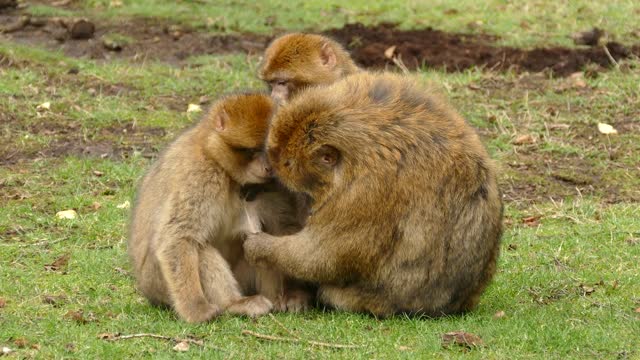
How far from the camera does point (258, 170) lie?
630 cm

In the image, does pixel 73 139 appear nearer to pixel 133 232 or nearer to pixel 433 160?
pixel 133 232

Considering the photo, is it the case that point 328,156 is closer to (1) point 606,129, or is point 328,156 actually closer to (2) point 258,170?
(2) point 258,170

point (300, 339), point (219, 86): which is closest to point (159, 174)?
point (300, 339)

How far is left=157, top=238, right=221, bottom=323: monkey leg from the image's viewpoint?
6148 mm

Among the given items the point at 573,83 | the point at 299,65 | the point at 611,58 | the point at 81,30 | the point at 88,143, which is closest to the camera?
the point at 299,65

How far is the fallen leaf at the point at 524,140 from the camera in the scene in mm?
10555

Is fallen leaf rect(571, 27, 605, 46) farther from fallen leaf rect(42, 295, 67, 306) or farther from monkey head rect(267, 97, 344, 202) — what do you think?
fallen leaf rect(42, 295, 67, 306)

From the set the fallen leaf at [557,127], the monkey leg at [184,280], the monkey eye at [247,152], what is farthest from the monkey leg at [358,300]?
the fallen leaf at [557,127]

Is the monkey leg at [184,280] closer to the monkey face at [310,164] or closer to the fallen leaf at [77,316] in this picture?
the fallen leaf at [77,316]

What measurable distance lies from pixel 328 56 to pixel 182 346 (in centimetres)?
313

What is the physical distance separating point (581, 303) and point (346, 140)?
172 centimetres

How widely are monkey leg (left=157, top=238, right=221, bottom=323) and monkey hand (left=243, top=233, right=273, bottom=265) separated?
30 cm

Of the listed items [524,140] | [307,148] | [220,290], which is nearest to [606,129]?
[524,140]

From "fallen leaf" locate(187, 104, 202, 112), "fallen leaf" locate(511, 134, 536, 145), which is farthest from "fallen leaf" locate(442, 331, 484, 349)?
"fallen leaf" locate(187, 104, 202, 112)
